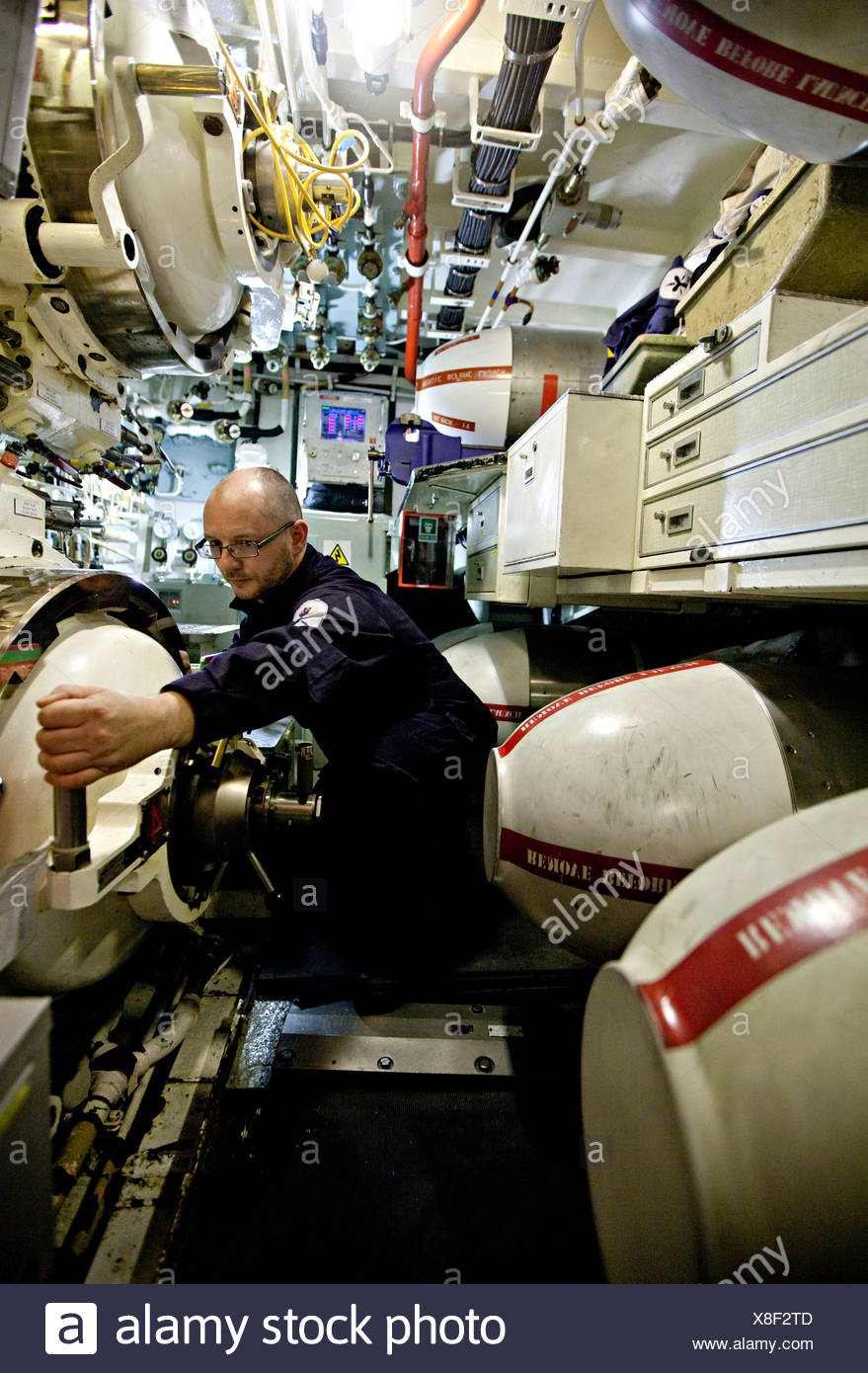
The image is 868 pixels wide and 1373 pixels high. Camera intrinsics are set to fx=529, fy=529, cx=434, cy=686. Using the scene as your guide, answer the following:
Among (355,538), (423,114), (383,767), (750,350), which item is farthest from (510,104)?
(383,767)

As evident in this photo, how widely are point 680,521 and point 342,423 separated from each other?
343 cm

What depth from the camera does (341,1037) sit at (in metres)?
1.42

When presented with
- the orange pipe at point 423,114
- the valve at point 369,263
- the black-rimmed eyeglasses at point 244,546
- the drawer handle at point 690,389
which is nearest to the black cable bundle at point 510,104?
the orange pipe at point 423,114

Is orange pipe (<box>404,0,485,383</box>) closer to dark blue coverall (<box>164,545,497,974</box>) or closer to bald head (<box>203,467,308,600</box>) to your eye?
bald head (<box>203,467,308,600</box>)

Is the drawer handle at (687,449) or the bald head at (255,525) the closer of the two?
the drawer handle at (687,449)

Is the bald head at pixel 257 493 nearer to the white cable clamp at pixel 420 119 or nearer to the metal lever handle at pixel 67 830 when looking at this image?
the metal lever handle at pixel 67 830

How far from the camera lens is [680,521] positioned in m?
1.29

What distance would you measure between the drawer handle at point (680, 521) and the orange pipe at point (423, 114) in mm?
1508

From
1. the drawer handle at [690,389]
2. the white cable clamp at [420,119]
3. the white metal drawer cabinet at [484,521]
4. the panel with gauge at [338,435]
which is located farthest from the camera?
the panel with gauge at [338,435]

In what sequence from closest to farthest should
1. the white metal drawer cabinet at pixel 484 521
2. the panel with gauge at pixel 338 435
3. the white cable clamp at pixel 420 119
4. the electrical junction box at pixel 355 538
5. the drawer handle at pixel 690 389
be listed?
the drawer handle at pixel 690 389 → the white cable clamp at pixel 420 119 → the white metal drawer cabinet at pixel 484 521 → the electrical junction box at pixel 355 538 → the panel with gauge at pixel 338 435

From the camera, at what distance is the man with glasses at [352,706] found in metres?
1.24

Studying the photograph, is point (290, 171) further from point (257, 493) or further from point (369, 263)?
point (369, 263)

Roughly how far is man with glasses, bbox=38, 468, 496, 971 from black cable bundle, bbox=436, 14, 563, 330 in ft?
4.88
